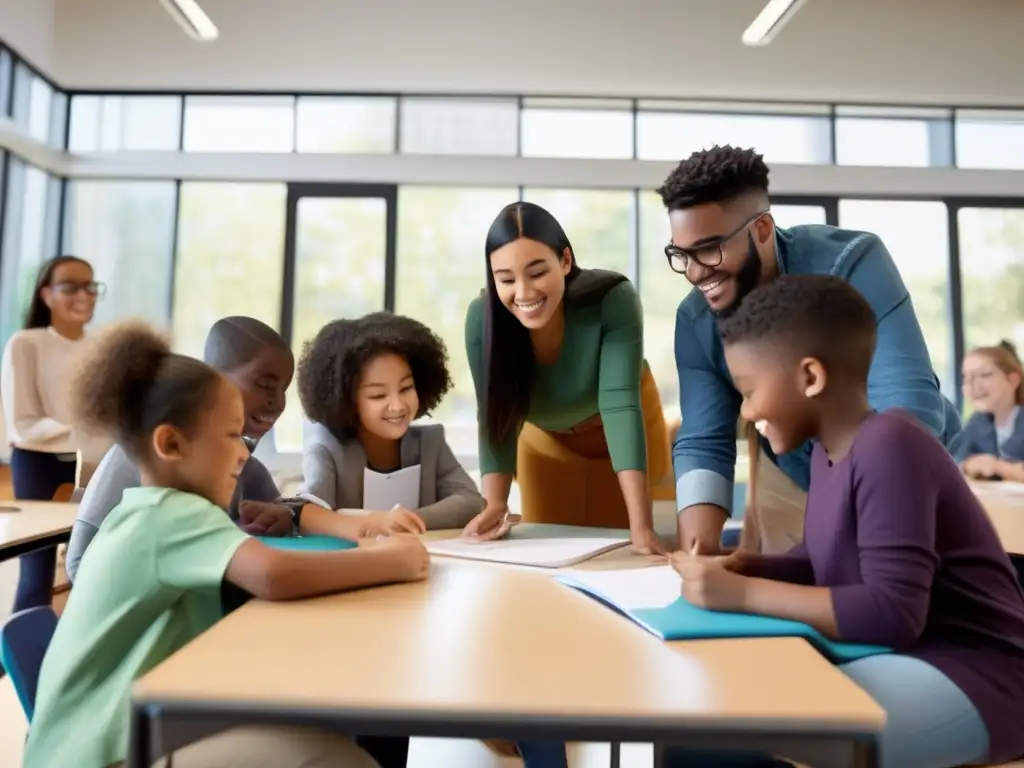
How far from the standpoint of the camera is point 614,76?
20.8 feet

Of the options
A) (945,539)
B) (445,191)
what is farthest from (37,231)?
(945,539)

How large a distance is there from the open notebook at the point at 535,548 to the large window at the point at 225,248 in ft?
17.5

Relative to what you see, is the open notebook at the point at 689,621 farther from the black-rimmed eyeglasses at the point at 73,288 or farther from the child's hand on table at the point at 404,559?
the black-rimmed eyeglasses at the point at 73,288

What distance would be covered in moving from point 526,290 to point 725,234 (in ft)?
1.49

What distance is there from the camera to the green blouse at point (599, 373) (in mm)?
1741

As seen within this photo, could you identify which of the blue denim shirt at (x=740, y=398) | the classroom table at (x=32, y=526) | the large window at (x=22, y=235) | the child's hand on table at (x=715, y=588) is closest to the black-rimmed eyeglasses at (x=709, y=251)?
the blue denim shirt at (x=740, y=398)

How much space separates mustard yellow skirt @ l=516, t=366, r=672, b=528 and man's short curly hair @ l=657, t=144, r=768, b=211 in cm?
78

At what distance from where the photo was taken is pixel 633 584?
1.13 meters

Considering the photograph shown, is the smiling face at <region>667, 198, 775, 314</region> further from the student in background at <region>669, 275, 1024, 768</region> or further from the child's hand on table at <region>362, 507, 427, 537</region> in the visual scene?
the child's hand on table at <region>362, 507, 427, 537</region>

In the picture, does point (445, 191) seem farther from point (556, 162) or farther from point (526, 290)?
point (526, 290)

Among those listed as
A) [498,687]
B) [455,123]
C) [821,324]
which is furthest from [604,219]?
[498,687]

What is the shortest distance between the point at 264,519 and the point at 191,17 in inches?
163

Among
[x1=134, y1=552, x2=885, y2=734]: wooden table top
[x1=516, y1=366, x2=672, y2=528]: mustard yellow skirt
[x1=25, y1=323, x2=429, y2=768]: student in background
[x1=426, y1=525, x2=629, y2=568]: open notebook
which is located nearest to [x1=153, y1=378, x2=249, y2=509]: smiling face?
[x1=25, y1=323, x2=429, y2=768]: student in background

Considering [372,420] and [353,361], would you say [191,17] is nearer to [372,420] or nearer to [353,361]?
[353,361]
